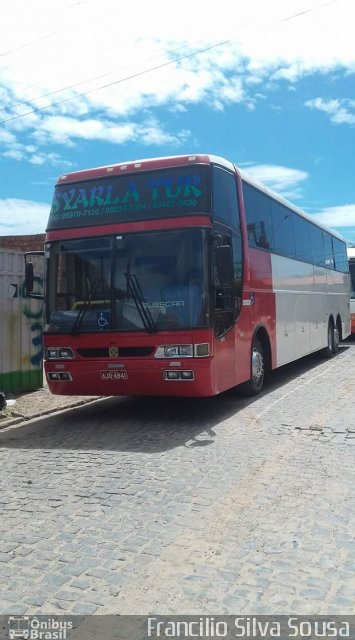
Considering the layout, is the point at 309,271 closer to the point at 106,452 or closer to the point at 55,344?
the point at 55,344

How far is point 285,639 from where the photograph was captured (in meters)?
2.88

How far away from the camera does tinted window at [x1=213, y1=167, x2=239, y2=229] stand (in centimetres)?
786

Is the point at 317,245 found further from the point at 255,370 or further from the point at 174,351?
the point at 174,351

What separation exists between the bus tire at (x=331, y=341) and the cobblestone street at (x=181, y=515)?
316 inches

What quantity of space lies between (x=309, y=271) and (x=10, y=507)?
10.5m

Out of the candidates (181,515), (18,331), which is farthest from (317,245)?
(181,515)

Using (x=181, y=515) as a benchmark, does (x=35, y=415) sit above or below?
above

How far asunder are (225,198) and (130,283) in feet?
6.34

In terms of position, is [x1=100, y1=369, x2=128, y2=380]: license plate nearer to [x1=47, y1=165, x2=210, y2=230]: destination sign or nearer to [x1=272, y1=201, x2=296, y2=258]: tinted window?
[x1=47, y1=165, x2=210, y2=230]: destination sign

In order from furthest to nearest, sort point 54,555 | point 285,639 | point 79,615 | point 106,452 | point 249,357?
point 249,357
point 106,452
point 54,555
point 79,615
point 285,639

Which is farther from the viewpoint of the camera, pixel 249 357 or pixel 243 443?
pixel 249 357

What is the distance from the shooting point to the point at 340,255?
18469 millimetres

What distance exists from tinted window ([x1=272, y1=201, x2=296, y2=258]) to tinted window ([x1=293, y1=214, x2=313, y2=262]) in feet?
1.16

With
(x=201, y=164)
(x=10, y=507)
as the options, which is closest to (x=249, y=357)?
(x=201, y=164)
